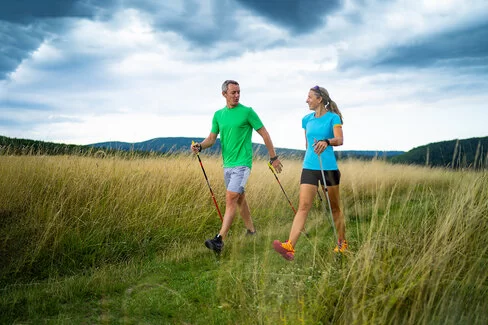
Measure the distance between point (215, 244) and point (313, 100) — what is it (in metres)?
2.40

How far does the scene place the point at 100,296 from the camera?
4.89 metres

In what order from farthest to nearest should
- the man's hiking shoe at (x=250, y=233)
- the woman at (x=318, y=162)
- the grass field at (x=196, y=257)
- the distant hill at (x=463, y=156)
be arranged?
the man's hiking shoe at (x=250, y=233) → the distant hill at (x=463, y=156) → the woman at (x=318, y=162) → the grass field at (x=196, y=257)

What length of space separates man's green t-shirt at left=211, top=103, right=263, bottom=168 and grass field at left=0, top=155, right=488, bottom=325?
3.94ft

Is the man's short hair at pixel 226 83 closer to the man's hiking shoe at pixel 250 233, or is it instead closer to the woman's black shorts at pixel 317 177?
the woman's black shorts at pixel 317 177

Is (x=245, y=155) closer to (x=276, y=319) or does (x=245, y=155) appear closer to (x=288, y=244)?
(x=288, y=244)

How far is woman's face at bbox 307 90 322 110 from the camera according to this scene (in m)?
5.68

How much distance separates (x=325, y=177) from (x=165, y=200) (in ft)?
12.6

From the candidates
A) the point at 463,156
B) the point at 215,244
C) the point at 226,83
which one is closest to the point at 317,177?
the point at 215,244

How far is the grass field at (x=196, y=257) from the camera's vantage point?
3.51m

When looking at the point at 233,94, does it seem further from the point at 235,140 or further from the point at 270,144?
the point at 270,144

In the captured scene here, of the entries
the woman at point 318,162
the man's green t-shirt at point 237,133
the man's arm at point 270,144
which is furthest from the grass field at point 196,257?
the man's green t-shirt at point 237,133

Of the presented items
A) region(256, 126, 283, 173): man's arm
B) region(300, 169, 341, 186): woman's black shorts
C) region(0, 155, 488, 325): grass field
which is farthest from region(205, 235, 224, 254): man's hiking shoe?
region(300, 169, 341, 186): woman's black shorts

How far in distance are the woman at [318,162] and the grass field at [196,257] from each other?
12.8 inches

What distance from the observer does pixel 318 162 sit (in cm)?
555
